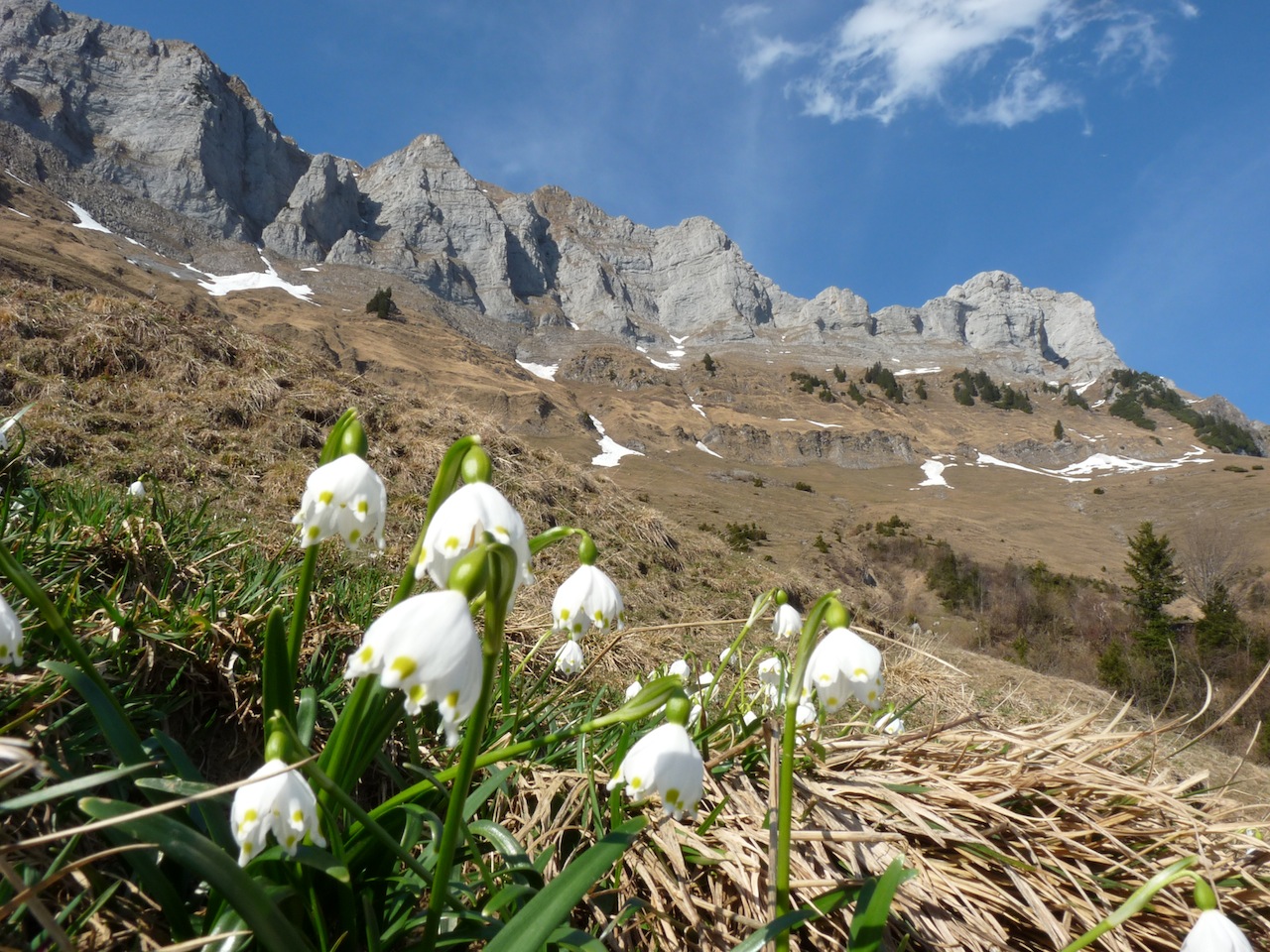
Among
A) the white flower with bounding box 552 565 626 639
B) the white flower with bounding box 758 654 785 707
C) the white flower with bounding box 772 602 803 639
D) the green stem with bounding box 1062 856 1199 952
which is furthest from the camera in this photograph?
the white flower with bounding box 772 602 803 639

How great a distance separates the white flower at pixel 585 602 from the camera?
1.64 m

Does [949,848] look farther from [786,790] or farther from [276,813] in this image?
[276,813]

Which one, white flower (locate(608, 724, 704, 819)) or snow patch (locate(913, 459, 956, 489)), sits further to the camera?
snow patch (locate(913, 459, 956, 489))

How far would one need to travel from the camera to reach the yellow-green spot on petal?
0.96m

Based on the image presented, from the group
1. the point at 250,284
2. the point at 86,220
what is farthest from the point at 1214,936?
the point at 86,220

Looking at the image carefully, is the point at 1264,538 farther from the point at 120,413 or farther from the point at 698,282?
the point at 698,282

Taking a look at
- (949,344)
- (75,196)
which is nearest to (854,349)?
(949,344)

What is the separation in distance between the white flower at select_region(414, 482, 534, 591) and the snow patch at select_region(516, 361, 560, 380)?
70.9 meters

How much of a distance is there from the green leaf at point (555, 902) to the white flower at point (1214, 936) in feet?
3.15

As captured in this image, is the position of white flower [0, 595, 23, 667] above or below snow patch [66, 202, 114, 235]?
below

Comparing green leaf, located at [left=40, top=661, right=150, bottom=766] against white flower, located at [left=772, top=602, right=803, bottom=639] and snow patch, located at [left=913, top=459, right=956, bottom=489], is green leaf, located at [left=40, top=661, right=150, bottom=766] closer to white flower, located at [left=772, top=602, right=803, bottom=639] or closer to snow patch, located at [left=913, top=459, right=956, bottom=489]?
white flower, located at [left=772, top=602, right=803, bottom=639]

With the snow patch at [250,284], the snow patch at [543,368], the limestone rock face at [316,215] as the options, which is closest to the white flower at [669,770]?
the snow patch at [543,368]

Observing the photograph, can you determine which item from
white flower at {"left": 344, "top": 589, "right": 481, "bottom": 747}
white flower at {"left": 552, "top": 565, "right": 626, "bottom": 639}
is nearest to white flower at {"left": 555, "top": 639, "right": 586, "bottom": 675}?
white flower at {"left": 552, "top": 565, "right": 626, "bottom": 639}

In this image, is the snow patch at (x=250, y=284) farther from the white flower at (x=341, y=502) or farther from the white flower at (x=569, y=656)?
the white flower at (x=341, y=502)
